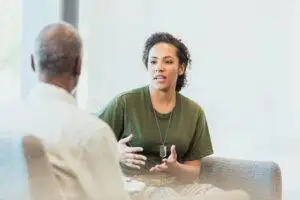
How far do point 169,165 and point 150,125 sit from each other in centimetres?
19


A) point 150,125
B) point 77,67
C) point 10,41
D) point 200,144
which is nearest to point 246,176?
point 200,144

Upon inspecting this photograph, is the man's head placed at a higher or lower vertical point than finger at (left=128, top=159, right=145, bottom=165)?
higher

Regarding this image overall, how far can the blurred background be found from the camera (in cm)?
284

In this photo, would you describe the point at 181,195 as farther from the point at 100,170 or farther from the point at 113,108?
the point at 100,170

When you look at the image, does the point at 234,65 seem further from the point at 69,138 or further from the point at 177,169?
the point at 69,138

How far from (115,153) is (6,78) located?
135cm

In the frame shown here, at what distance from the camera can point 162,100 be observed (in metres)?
2.28

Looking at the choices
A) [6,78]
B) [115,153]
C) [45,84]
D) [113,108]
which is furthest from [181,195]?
[6,78]

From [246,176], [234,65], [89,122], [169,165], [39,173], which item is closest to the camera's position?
[39,173]

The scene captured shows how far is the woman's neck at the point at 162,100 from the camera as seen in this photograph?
7.45 feet

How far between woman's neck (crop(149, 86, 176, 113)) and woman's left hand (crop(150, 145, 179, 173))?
0.59 ft

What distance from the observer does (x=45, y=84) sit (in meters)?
1.42

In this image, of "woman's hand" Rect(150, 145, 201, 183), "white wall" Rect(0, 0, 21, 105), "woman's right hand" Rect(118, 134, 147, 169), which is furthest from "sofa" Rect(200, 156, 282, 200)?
"white wall" Rect(0, 0, 21, 105)

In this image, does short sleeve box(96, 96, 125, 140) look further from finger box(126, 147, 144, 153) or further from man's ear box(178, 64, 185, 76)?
man's ear box(178, 64, 185, 76)
